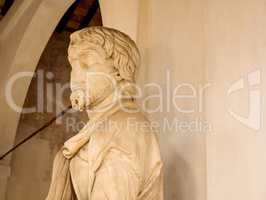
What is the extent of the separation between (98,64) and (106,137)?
0.37m

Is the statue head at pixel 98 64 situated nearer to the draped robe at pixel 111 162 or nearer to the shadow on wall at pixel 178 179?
the draped robe at pixel 111 162

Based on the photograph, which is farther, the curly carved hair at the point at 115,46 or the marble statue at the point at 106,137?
the curly carved hair at the point at 115,46

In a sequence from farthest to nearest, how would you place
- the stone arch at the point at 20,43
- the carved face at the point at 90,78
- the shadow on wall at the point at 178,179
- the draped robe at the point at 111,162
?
the stone arch at the point at 20,43, the shadow on wall at the point at 178,179, the carved face at the point at 90,78, the draped robe at the point at 111,162

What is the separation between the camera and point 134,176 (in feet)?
7.05

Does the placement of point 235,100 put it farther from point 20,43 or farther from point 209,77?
point 20,43

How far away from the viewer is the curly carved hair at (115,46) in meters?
2.47

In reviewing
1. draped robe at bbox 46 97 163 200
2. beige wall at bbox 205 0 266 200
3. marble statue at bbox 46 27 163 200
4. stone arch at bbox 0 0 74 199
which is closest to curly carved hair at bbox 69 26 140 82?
marble statue at bbox 46 27 163 200

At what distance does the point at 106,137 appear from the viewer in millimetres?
2248

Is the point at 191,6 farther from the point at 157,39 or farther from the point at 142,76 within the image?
the point at 142,76

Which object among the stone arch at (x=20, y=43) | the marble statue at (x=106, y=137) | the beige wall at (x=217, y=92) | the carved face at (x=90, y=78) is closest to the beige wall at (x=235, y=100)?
the beige wall at (x=217, y=92)

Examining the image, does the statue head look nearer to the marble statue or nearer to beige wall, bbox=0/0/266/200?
the marble statue

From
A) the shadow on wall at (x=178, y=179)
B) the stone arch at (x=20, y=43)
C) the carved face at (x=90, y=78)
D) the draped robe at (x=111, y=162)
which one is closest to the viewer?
the draped robe at (x=111, y=162)

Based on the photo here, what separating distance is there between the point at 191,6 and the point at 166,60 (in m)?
0.34

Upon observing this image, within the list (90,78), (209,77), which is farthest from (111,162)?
(209,77)
